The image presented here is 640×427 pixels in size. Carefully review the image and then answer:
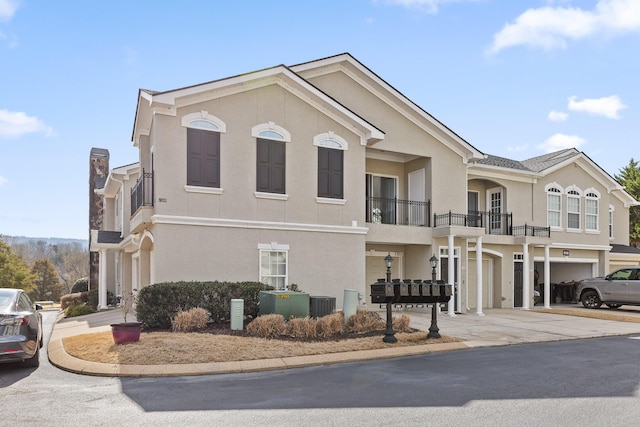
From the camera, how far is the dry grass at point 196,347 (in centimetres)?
1037

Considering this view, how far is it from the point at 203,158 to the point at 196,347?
6.56 meters

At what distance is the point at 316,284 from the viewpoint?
683 inches

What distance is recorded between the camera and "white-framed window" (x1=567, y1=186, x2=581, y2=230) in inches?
1032

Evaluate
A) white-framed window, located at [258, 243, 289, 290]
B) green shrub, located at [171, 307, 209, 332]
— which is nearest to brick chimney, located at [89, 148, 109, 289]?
white-framed window, located at [258, 243, 289, 290]

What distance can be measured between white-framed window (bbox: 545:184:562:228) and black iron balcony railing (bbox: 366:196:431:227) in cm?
811

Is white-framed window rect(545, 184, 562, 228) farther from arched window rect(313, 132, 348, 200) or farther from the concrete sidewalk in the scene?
arched window rect(313, 132, 348, 200)

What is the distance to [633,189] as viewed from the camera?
40031 mm

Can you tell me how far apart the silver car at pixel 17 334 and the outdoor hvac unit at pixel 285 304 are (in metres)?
5.47

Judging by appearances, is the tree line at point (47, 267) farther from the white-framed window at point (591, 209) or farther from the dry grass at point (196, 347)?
the dry grass at point (196, 347)

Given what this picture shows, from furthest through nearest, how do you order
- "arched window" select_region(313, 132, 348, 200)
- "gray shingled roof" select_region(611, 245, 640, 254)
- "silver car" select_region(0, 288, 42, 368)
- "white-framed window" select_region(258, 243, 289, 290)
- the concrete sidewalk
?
1. "gray shingled roof" select_region(611, 245, 640, 254)
2. "arched window" select_region(313, 132, 348, 200)
3. "white-framed window" select_region(258, 243, 289, 290)
4. the concrete sidewalk
5. "silver car" select_region(0, 288, 42, 368)

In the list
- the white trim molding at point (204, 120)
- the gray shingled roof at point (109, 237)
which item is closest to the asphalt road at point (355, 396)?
the white trim molding at point (204, 120)

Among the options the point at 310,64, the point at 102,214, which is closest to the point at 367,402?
the point at 310,64

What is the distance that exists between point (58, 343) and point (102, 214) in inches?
756

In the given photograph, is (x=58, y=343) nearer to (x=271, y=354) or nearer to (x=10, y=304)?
(x=10, y=304)
